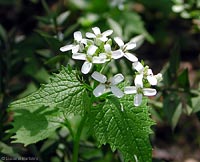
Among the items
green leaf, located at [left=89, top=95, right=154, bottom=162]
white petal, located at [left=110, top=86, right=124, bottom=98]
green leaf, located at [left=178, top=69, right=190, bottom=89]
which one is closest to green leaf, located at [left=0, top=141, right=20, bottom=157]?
green leaf, located at [left=89, top=95, right=154, bottom=162]

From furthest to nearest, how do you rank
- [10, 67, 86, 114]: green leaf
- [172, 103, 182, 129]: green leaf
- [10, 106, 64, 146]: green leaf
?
[172, 103, 182, 129]: green leaf
[10, 106, 64, 146]: green leaf
[10, 67, 86, 114]: green leaf

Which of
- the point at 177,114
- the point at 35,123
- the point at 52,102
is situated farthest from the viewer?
the point at 177,114

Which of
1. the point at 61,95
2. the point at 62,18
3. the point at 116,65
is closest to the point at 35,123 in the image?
the point at 61,95

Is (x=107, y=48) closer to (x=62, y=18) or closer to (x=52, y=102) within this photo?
(x=52, y=102)

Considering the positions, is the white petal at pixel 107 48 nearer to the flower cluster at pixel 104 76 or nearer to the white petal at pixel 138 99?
the flower cluster at pixel 104 76

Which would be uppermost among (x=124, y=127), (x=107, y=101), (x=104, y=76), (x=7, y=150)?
(x=104, y=76)

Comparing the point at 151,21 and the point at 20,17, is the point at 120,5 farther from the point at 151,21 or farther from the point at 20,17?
the point at 20,17

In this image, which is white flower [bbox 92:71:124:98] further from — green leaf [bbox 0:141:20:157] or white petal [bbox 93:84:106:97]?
green leaf [bbox 0:141:20:157]
